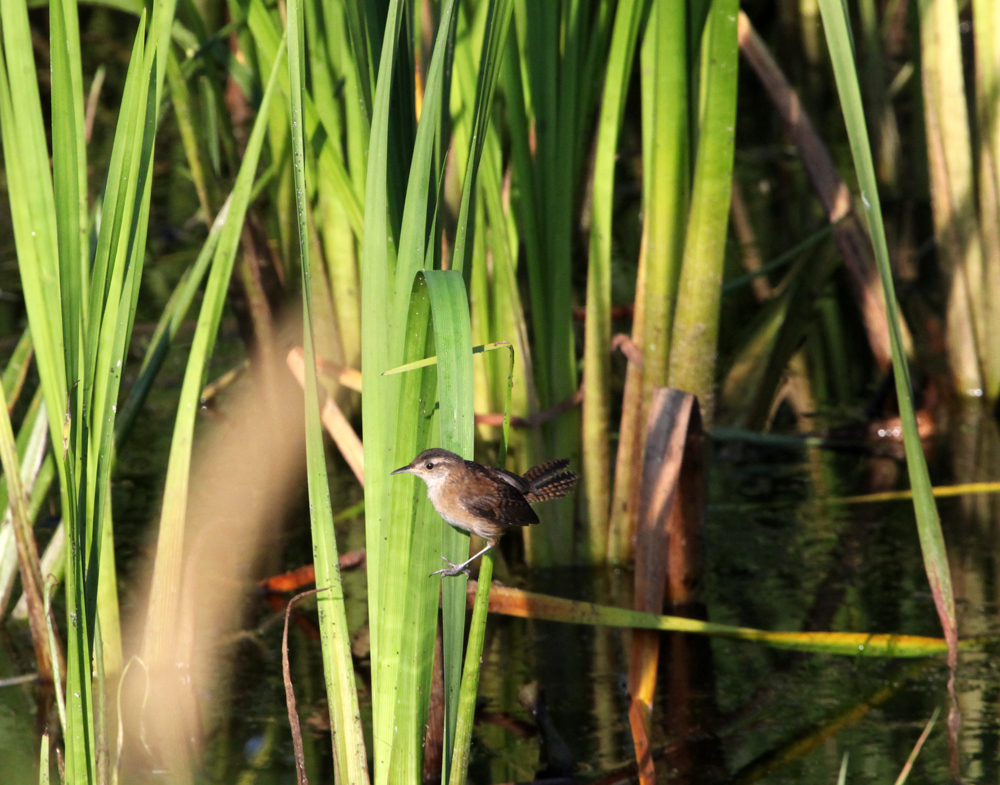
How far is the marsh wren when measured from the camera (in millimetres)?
1711

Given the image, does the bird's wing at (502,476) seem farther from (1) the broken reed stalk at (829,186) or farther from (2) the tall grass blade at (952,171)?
(2) the tall grass blade at (952,171)

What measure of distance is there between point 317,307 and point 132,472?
104 cm

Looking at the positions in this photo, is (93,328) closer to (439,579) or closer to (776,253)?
(439,579)

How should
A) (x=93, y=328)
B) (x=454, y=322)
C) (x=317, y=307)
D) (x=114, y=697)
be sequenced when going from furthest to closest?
(x=317, y=307), (x=114, y=697), (x=93, y=328), (x=454, y=322)

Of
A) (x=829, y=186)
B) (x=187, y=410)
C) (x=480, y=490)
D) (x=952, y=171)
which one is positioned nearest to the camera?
(x=480, y=490)

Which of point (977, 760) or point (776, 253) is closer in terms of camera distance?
point (977, 760)

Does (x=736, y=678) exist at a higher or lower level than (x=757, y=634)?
lower

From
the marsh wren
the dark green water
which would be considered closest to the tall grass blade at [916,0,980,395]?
the dark green water

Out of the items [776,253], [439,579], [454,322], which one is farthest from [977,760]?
[776,253]

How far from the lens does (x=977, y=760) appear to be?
7.59ft

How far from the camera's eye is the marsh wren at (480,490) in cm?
171

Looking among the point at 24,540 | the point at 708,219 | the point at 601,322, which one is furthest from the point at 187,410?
the point at 708,219

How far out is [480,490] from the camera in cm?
188

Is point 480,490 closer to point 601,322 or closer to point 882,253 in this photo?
point 882,253
